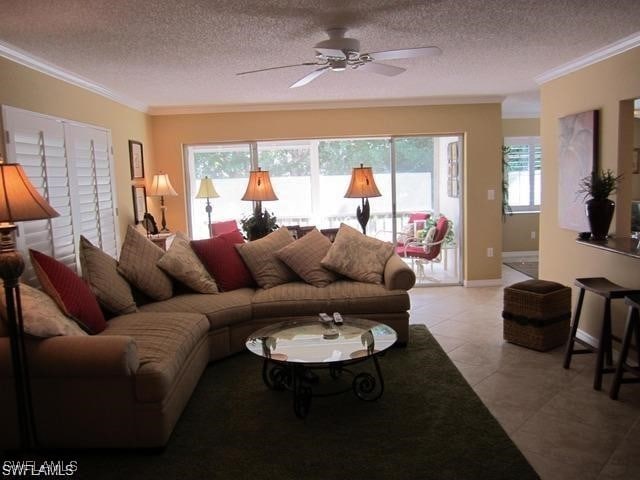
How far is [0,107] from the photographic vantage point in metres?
3.29

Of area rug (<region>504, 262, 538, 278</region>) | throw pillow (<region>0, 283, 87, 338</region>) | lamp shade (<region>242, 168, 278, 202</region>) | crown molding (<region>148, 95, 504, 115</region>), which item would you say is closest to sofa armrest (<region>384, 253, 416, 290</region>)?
lamp shade (<region>242, 168, 278, 202</region>)

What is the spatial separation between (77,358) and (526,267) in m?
6.68

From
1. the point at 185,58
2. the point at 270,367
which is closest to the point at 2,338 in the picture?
the point at 270,367

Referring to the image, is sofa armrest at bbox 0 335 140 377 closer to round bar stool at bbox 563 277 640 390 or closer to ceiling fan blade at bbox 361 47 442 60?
ceiling fan blade at bbox 361 47 442 60

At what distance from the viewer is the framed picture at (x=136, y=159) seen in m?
5.64

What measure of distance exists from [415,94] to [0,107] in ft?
14.1

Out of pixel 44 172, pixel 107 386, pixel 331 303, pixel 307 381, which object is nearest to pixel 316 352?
pixel 307 381

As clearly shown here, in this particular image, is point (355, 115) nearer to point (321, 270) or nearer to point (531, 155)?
point (321, 270)

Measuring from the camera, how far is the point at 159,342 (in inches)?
117

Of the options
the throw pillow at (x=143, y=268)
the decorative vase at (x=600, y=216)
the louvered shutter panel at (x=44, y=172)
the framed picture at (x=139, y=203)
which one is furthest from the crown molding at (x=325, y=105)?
the decorative vase at (x=600, y=216)

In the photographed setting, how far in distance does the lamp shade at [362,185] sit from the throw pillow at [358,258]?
0.48 metres

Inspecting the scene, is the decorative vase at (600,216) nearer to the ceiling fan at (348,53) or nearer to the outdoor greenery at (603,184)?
the outdoor greenery at (603,184)

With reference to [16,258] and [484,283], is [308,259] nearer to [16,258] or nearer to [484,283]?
[16,258]

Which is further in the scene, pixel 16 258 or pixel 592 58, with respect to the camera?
pixel 592 58
